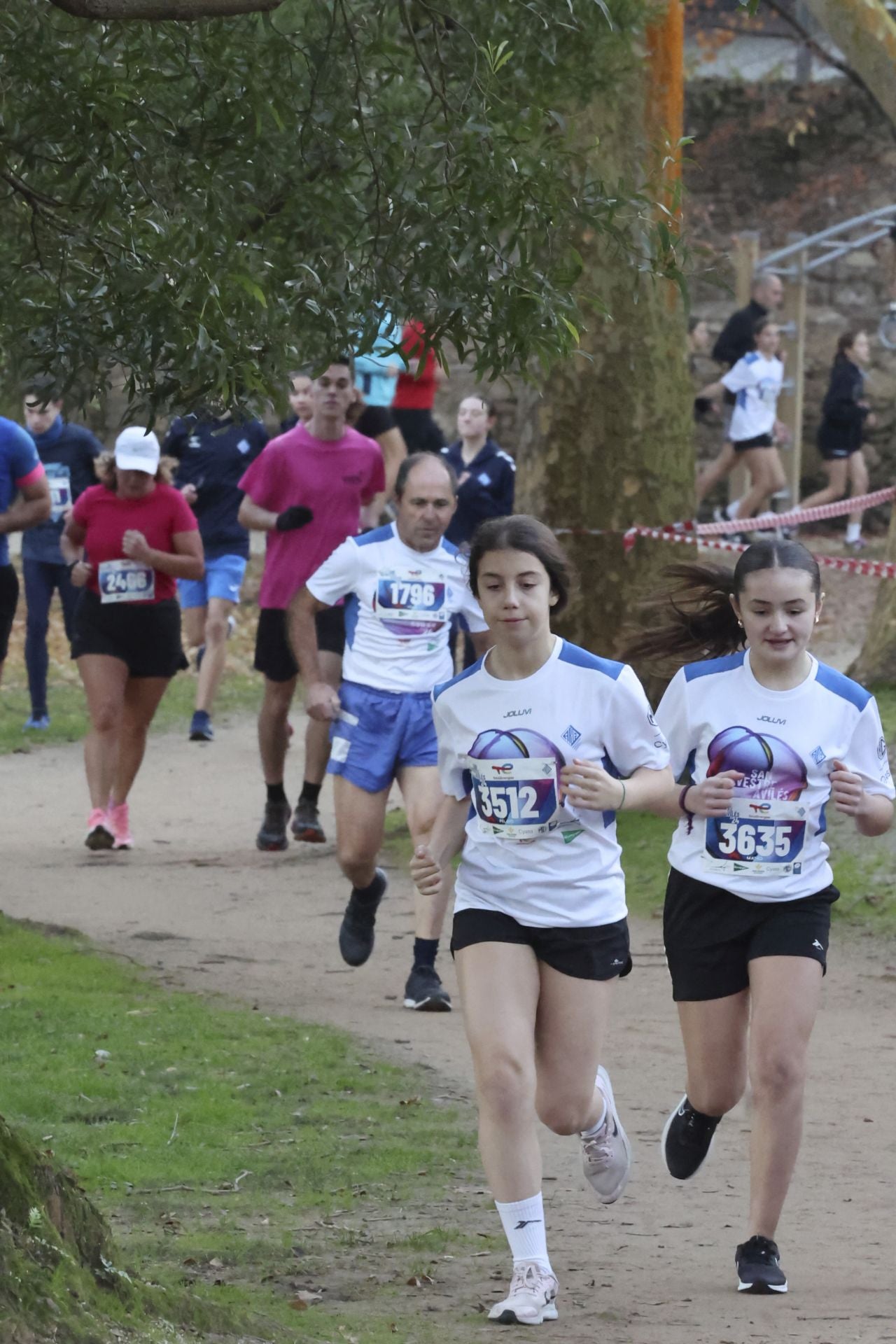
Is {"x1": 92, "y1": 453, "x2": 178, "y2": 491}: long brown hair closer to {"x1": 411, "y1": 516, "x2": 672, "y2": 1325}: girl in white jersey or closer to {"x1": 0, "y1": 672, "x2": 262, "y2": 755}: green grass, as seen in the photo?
{"x1": 0, "y1": 672, "x2": 262, "y2": 755}: green grass

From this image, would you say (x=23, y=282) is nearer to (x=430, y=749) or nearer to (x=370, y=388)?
(x=430, y=749)

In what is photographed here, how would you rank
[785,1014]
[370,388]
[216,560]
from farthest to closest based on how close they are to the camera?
1. [370,388]
2. [216,560]
3. [785,1014]

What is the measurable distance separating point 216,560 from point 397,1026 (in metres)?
6.25

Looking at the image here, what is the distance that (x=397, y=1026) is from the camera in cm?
767

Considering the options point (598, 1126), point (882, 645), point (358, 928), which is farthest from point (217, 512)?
point (598, 1126)

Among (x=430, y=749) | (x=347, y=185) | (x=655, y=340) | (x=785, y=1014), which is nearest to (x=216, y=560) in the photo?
(x=655, y=340)

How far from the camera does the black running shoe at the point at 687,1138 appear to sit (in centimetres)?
536

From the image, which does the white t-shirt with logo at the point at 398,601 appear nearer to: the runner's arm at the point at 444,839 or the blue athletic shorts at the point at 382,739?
the blue athletic shorts at the point at 382,739

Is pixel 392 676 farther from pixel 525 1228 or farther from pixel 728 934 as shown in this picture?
pixel 525 1228

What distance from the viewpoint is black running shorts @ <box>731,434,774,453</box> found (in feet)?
64.3

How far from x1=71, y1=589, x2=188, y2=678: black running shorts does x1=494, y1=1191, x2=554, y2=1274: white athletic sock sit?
19.3ft

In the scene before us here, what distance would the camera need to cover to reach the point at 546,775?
16.2ft

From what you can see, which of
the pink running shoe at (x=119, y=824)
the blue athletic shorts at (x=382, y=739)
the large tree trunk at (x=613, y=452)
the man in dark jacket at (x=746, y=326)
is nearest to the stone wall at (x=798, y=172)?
the man in dark jacket at (x=746, y=326)

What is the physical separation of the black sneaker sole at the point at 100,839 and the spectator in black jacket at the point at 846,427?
38.7 feet
